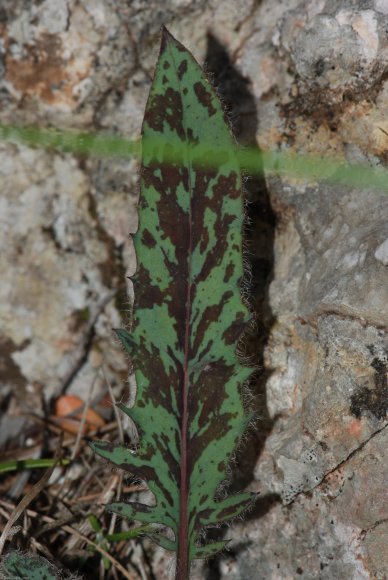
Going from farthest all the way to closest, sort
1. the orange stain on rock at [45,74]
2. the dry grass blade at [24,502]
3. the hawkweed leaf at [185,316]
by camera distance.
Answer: the orange stain on rock at [45,74], the dry grass blade at [24,502], the hawkweed leaf at [185,316]

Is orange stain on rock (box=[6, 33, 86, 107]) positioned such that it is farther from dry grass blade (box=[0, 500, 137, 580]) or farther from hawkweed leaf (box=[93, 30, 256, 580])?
dry grass blade (box=[0, 500, 137, 580])

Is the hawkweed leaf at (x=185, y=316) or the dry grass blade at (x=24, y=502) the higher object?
the hawkweed leaf at (x=185, y=316)

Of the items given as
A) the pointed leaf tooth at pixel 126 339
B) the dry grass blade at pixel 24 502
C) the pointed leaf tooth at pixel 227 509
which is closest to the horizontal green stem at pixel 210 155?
the pointed leaf tooth at pixel 126 339

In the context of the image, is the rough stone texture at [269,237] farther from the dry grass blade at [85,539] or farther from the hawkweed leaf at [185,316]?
the hawkweed leaf at [185,316]

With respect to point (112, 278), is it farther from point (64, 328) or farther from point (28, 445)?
point (28, 445)

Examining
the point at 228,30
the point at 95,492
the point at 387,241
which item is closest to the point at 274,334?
the point at 387,241

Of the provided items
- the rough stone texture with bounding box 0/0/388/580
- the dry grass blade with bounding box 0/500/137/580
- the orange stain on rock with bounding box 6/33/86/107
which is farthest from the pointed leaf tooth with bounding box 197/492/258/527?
the orange stain on rock with bounding box 6/33/86/107
